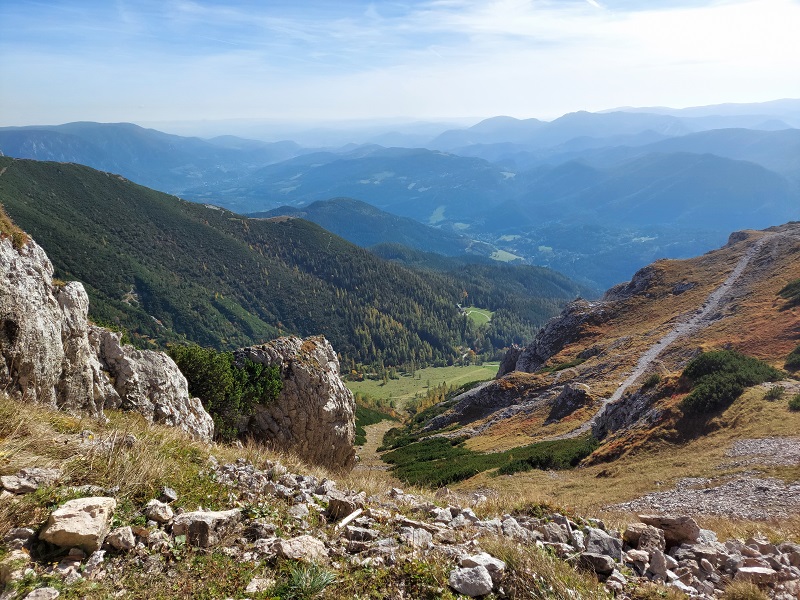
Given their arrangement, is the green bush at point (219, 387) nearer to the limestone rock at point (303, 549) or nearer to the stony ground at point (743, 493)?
the stony ground at point (743, 493)

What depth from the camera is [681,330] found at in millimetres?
59719

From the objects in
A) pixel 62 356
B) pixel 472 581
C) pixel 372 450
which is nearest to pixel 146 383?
pixel 62 356

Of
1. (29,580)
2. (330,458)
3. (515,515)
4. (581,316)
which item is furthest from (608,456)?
(581,316)

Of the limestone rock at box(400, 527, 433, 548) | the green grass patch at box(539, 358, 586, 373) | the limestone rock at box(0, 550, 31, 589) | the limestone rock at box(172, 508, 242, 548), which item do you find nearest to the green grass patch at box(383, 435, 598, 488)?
the limestone rock at box(400, 527, 433, 548)

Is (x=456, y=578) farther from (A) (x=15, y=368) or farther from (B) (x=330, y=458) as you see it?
(B) (x=330, y=458)

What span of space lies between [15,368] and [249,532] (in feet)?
40.5

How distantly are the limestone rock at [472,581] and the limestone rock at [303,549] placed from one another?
5.77 feet

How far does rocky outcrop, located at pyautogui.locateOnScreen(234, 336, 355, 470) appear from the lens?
33625 mm

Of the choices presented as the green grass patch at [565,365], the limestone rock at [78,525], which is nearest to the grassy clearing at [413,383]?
the green grass patch at [565,365]

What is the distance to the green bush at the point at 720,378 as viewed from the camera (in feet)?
91.2

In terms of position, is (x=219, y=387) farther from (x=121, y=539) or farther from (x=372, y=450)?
(x=372, y=450)

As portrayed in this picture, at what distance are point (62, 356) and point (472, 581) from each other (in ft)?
55.3

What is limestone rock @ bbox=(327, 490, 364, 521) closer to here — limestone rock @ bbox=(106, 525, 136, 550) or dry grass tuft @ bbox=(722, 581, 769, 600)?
limestone rock @ bbox=(106, 525, 136, 550)

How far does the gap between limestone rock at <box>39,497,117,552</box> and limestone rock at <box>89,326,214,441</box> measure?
1400 centimetres
